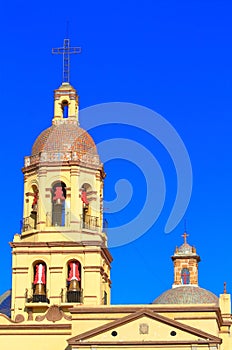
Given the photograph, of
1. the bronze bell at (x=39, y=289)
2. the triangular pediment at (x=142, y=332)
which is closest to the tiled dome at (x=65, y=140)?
the bronze bell at (x=39, y=289)

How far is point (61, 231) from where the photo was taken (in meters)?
69.9

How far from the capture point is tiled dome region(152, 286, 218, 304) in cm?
7200

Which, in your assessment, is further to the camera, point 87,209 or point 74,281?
point 87,209

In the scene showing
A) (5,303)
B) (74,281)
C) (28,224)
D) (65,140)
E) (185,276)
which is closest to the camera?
(74,281)

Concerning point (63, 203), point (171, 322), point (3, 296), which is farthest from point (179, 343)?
point (3, 296)

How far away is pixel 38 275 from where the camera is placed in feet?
227

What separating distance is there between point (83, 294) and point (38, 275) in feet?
9.73

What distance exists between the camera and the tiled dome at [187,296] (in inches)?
2835

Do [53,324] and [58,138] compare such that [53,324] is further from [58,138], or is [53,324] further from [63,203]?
[58,138]

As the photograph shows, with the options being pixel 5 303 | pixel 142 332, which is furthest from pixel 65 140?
pixel 142 332

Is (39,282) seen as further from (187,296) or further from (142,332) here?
(187,296)

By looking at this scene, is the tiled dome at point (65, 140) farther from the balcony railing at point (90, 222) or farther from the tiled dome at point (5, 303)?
Result: the tiled dome at point (5, 303)

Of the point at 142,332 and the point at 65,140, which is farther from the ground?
the point at 65,140

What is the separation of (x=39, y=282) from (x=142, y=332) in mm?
8739
